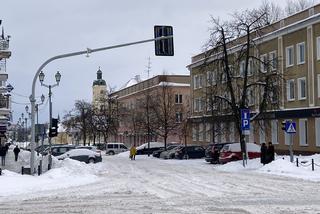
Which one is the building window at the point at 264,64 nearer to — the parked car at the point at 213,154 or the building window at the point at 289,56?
the building window at the point at 289,56

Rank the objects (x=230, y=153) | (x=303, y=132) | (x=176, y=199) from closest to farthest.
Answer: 1. (x=176, y=199)
2. (x=230, y=153)
3. (x=303, y=132)

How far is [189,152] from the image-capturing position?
56.2 meters

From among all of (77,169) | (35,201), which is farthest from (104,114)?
(35,201)

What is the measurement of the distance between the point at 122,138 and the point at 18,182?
9427 cm

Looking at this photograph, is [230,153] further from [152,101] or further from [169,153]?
[152,101]

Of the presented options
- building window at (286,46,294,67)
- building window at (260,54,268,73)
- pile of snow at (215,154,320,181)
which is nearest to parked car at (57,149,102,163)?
pile of snow at (215,154,320,181)

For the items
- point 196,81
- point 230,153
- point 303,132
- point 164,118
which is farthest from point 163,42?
point 196,81

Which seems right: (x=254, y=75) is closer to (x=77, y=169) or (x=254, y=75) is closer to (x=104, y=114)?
(x=77, y=169)

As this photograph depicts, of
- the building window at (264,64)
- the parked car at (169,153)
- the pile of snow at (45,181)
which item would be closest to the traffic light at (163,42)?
the pile of snow at (45,181)

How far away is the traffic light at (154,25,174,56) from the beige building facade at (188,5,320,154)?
2298cm

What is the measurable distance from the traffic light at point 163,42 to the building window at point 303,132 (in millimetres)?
30461

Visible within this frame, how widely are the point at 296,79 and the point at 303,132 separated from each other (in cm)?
490

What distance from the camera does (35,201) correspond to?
56.9ft

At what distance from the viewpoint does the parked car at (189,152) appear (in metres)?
56.1
